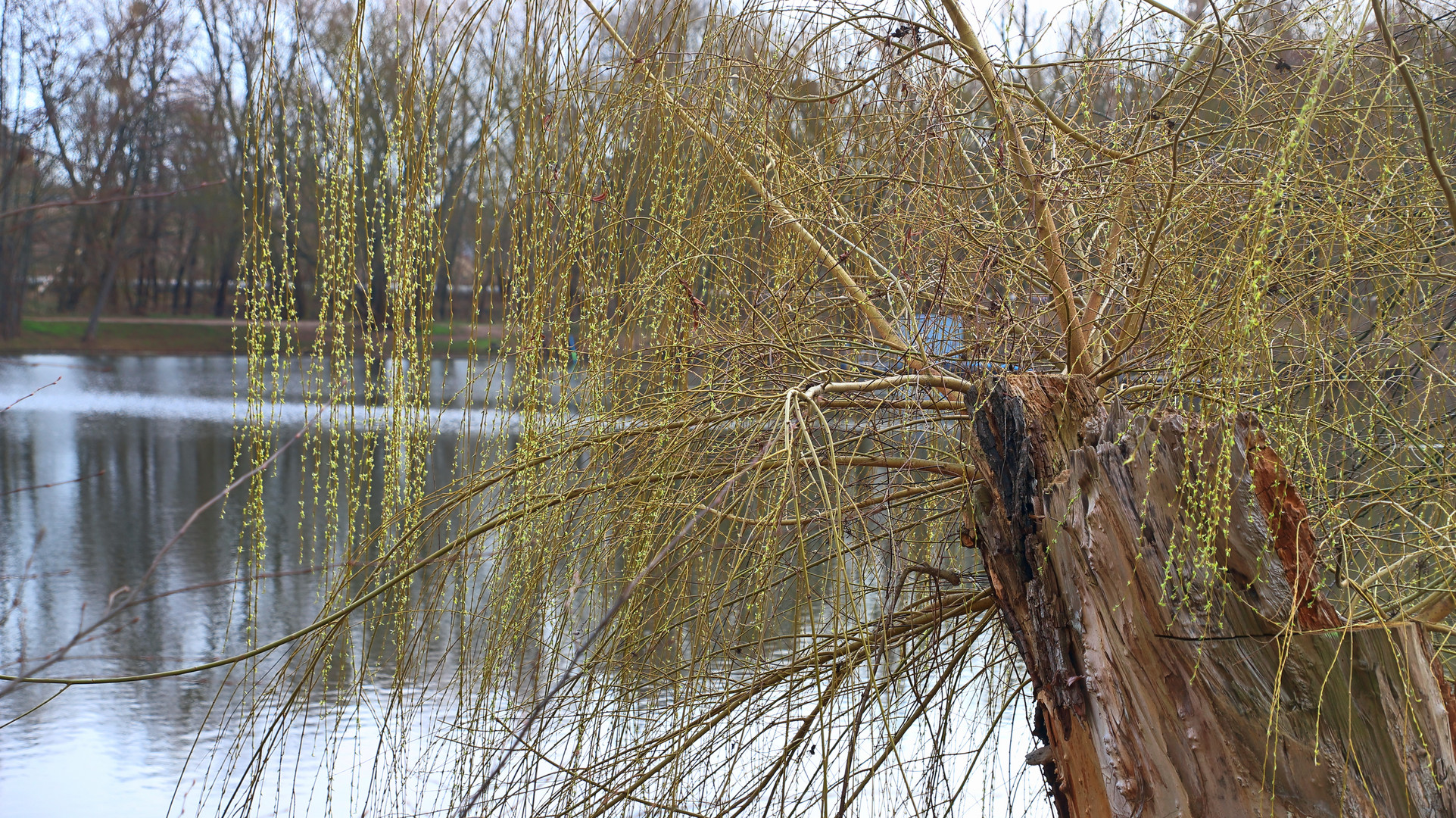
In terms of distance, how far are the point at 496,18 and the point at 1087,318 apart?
3.62 feet

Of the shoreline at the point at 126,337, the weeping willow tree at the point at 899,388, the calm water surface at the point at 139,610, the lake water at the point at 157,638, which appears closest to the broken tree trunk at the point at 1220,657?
the weeping willow tree at the point at 899,388

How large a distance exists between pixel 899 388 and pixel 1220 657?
0.64 meters

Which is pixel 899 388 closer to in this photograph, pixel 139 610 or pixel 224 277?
pixel 139 610

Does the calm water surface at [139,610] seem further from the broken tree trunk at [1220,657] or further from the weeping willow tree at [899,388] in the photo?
the broken tree trunk at [1220,657]

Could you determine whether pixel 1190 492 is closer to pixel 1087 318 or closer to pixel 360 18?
pixel 1087 318

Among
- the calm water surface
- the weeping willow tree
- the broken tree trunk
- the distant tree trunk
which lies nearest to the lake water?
the calm water surface

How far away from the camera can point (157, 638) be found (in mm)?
4078

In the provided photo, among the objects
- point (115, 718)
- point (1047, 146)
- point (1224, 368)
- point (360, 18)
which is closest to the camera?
point (1224, 368)

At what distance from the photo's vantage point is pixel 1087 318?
1.88 meters

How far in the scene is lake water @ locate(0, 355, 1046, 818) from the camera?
2287 millimetres

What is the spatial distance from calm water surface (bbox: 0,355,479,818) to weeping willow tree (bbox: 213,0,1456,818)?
237 millimetres

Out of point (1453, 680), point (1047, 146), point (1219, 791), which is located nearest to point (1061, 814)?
point (1219, 791)

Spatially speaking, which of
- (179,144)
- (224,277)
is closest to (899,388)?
(179,144)

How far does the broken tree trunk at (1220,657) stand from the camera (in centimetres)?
139
